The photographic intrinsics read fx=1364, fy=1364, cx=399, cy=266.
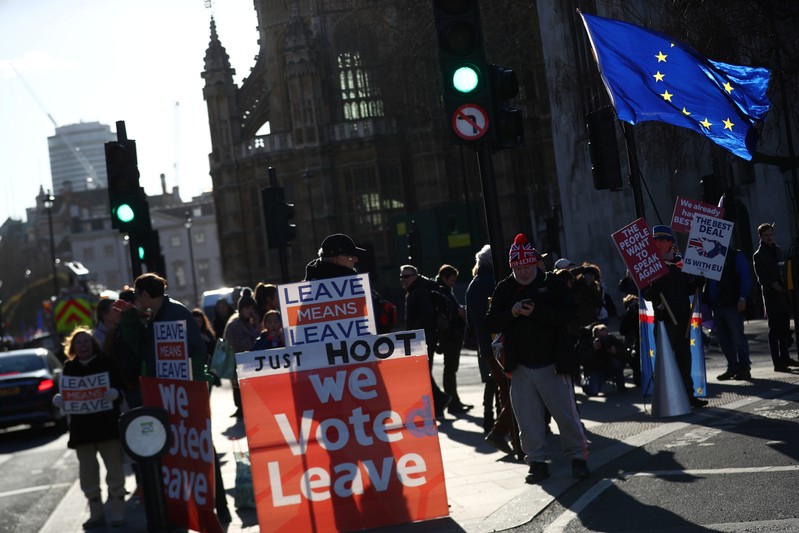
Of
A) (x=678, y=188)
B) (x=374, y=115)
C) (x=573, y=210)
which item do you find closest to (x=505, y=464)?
(x=678, y=188)

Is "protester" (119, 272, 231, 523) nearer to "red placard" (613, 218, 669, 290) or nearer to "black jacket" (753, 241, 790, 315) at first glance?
"red placard" (613, 218, 669, 290)

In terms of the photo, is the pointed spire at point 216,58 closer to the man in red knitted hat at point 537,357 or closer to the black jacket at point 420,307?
the black jacket at point 420,307

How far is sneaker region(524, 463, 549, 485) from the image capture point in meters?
9.62

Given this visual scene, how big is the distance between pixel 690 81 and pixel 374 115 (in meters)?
50.0

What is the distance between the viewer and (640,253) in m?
12.7

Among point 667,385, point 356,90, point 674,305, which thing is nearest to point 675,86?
point 674,305

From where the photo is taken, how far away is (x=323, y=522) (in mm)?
8328

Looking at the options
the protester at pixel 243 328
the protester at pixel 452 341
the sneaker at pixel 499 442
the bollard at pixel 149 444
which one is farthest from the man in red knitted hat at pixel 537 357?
the protester at pixel 243 328

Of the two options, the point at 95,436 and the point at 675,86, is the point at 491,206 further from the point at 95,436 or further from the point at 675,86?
the point at 675,86

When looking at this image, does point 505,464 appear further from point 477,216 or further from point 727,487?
point 477,216

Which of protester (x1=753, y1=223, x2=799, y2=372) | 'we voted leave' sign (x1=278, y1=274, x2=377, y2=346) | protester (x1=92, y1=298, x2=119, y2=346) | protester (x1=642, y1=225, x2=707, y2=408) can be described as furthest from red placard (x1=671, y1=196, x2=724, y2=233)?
protester (x1=92, y1=298, x2=119, y2=346)

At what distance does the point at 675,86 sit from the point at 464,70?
447 centimetres

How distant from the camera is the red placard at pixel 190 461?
28.2 feet

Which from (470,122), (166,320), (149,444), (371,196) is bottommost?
(149,444)
